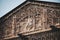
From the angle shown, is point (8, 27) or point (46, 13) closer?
point (46, 13)

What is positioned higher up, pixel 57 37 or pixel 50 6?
pixel 50 6

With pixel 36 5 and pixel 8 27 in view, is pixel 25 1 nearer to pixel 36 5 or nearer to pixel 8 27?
pixel 36 5

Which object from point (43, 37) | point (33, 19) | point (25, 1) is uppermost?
point (25, 1)

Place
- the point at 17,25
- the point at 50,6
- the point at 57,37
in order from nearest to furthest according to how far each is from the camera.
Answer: the point at 57,37 < the point at 50,6 < the point at 17,25

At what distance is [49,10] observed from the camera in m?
7.54

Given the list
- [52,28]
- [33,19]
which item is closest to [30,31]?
[33,19]

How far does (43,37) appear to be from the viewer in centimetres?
728

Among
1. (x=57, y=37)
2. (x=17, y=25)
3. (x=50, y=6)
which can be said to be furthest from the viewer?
(x=17, y=25)

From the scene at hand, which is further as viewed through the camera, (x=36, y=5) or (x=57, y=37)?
(x=36, y=5)

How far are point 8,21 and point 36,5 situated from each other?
1076mm

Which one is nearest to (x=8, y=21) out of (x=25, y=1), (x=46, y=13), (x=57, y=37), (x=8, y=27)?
(x=8, y=27)

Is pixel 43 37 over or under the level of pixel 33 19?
under

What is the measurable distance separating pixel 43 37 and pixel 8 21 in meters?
1.51

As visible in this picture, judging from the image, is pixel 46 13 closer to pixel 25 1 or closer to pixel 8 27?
pixel 25 1
